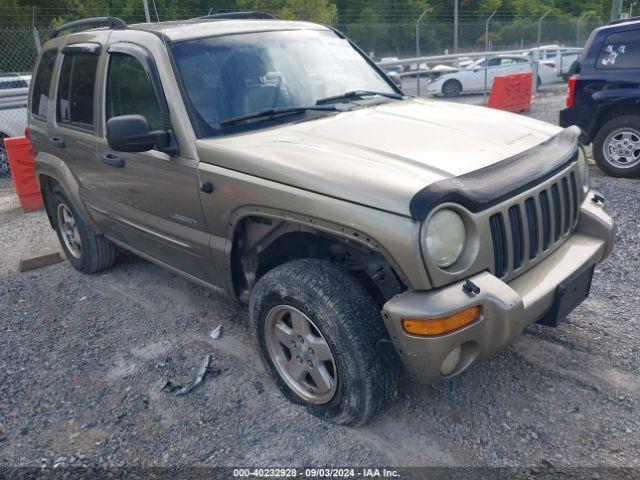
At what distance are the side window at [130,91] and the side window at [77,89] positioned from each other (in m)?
0.27

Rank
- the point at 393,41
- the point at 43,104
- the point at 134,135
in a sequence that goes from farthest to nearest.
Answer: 1. the point at 393,41
2. the point at 43,104
3. the point at 134,135

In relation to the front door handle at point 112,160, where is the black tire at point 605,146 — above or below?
below

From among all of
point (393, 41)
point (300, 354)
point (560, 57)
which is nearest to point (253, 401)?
point (300, 354)

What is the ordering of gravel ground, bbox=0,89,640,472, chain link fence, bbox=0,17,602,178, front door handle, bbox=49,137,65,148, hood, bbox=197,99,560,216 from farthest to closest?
chain link fence, bbox=0,17,602,178
front door handle, bbox=49,137,65,148
gravel ground, bbox=0,89,640,472
hood, bbox=197,99,560,216

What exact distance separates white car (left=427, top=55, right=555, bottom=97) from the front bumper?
15867 millimetres

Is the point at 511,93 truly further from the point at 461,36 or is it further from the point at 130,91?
the point at 461,36

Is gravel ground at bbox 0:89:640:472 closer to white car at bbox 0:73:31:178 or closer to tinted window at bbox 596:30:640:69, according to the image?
tinted window at bbox 596:30:640:69

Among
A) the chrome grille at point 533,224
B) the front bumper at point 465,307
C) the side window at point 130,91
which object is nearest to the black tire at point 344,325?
the front bumper at point 465,307

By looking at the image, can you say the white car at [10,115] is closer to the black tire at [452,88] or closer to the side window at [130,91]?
the side window at [130,91]

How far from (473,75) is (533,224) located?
55.2ft

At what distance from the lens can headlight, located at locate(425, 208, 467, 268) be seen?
251 cm

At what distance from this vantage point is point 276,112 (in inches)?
139

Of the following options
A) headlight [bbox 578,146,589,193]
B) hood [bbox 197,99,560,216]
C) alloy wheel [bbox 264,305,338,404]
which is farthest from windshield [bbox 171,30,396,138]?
headlight [bbox 578,146,589,193]

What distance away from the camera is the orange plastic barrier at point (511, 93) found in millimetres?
12961
